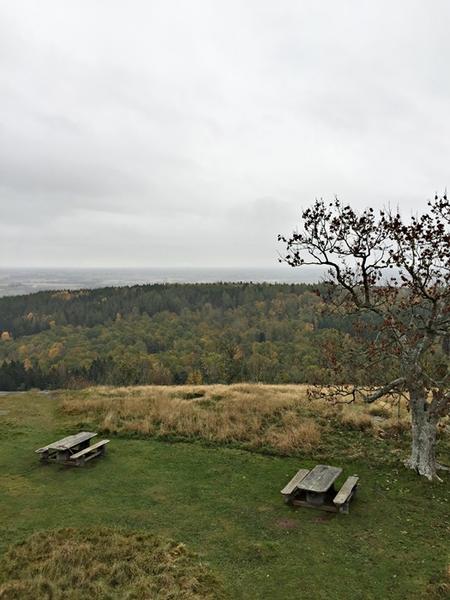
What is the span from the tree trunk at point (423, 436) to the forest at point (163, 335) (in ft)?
147

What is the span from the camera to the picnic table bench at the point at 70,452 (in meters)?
11.6

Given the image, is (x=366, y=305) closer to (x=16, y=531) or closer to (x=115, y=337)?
(x=16, y=531)

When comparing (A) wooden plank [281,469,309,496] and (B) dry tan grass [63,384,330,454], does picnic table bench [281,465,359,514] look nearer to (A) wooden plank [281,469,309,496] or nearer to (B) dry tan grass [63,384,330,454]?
(A) wooden plank [281,469,309,496]

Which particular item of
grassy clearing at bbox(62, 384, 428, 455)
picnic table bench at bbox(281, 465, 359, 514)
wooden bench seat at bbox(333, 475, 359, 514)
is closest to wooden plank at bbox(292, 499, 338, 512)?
picnic table bench at bbox(281, 465, 359, 514)

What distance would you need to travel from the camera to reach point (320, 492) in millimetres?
9023

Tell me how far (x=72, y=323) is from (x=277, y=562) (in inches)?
4000

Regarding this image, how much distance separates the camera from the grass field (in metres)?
6.97

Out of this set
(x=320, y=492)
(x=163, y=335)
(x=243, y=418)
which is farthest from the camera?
(x=163, y=335)

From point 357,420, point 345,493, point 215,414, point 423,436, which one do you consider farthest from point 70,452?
point 423,436

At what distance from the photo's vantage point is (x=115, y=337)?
3617 inches

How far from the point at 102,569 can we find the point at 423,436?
26.0ft

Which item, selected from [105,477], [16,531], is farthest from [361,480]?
[16,531]

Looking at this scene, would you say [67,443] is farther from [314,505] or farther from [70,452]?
[314,505]

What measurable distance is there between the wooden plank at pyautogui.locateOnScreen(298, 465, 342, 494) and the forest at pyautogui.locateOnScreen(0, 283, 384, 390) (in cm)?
4599
